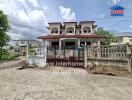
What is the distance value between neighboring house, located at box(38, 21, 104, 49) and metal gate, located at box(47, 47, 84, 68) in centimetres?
668

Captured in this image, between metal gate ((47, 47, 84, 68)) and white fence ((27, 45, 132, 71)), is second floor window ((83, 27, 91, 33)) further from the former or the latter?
white fence ((27, 45, 132, 71))

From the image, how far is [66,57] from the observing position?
13125mm

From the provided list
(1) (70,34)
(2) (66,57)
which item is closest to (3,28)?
(1) (70,34)

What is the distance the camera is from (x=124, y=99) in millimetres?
4574

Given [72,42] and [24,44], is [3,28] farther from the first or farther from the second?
[24,44]

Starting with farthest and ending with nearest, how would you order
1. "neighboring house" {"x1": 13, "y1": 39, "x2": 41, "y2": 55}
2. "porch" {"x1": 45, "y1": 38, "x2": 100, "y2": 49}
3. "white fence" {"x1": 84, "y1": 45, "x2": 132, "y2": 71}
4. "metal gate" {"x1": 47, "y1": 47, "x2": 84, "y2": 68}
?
"porch" {"x1": 45, "y1": 38, "x2": 100, "y2": 49}
"neighboring house" {"x1": 13, "y1": 39, "x2": 41, "y2": 55}
"metal gate" {"x1": 47, "y1": 47, "x2": 84, "y2": 68}
"white fence" {"x1": 84, "y1": 45, "x2": 132, "y2": 71}

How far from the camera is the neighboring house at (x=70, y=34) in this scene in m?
20.3

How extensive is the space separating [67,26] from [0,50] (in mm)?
12405

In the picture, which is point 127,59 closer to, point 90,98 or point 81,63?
point 81,63

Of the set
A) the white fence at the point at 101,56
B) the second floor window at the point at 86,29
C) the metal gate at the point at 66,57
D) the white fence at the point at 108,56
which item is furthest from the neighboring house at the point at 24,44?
the second floor window at the point at 86,29

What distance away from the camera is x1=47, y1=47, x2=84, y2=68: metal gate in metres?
12.3

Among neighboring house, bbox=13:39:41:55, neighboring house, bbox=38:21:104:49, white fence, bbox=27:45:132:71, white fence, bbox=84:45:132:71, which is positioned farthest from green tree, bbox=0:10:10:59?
white fence, bbox=84:45:132:71

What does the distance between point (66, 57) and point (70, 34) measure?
949 centimetres

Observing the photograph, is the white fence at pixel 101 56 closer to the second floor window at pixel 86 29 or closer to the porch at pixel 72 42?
the porch at pixel 72 42
